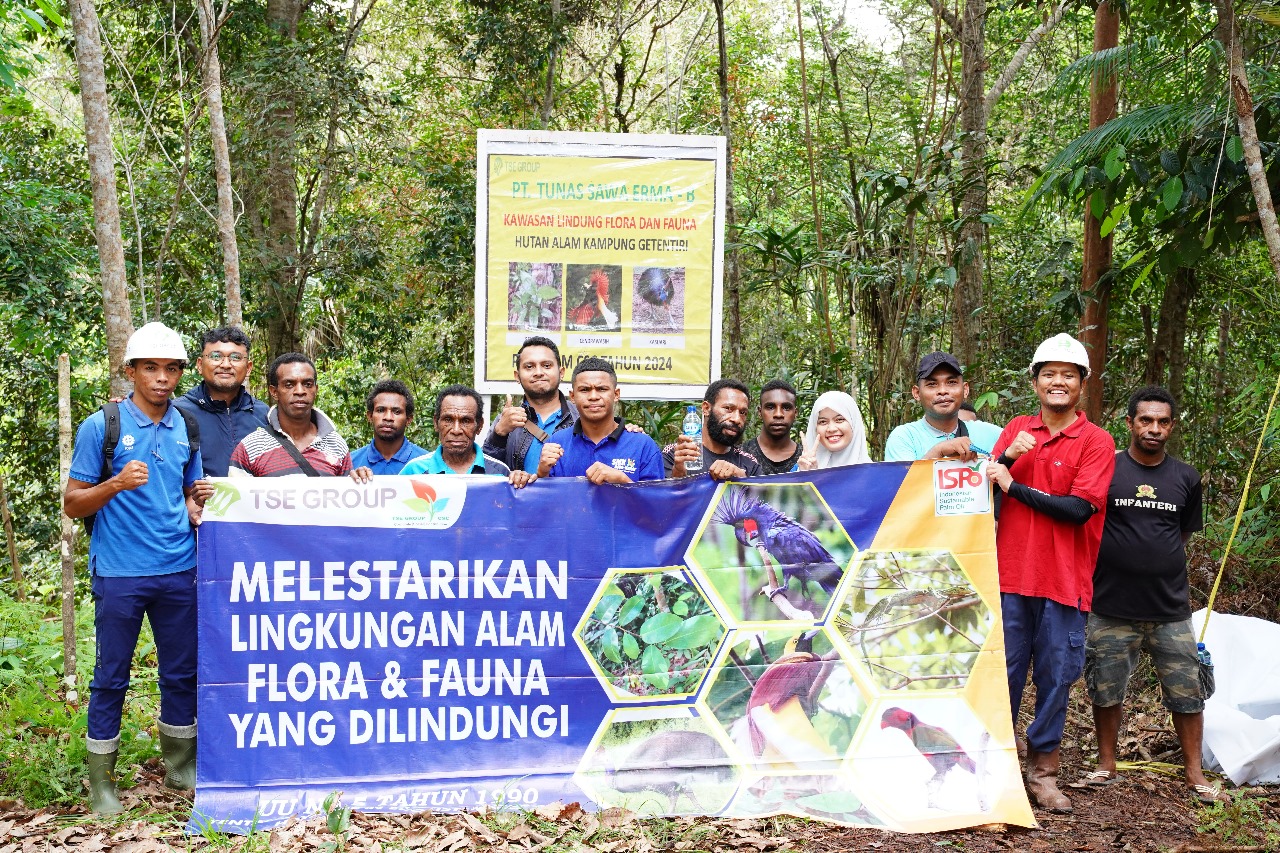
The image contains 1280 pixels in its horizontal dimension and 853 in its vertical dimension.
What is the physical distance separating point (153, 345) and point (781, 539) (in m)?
2.76

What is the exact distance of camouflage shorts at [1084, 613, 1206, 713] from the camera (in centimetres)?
510

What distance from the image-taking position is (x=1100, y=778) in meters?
5.18

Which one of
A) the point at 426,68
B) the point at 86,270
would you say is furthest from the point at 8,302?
the point at 426,68

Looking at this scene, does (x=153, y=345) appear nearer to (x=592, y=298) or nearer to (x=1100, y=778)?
(x=592, y=298)

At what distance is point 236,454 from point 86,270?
21.7ft

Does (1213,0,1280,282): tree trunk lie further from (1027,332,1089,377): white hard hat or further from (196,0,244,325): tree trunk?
(196,0,244,325): tree trunk

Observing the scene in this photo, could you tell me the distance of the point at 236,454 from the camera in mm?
4891

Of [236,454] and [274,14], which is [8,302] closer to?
[274,14]

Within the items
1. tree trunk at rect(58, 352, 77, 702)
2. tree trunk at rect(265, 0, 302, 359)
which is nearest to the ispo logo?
tree trunk at rect(58, 352, 77, 702)

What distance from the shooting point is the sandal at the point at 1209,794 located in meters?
4.96

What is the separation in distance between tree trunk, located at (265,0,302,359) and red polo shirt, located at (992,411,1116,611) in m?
9.14

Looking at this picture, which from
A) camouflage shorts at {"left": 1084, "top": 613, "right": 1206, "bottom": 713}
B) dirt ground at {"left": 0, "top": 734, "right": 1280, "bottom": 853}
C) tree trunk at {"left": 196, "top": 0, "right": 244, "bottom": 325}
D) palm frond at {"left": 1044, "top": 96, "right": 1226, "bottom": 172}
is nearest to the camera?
dirt ground at {"left": 0, "top": 734, "right": 1280, "bottom": 853}

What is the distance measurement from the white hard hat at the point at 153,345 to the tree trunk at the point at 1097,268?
5.79 m

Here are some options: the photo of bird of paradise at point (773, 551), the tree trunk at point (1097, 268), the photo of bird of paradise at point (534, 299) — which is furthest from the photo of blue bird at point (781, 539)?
the tree trunk at point (1097, 268)
